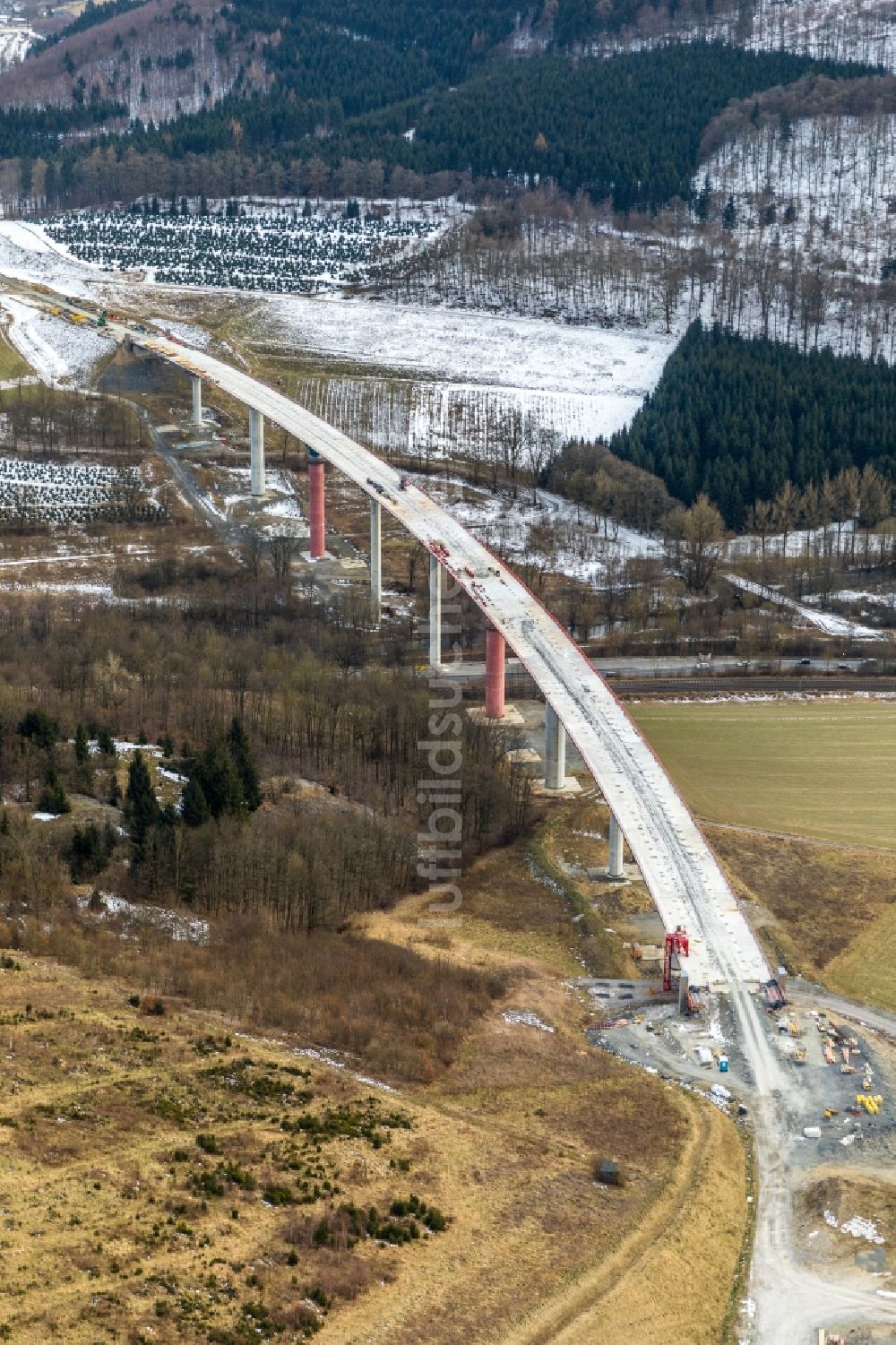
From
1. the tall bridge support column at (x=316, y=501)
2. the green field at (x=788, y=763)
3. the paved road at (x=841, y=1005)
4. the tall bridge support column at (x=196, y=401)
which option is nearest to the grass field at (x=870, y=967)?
the paved road at (x=841, y=1005)

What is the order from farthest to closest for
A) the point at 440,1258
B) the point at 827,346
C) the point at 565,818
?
1. the point at 827,346
2. the point at 565,818
3. the point at 440,1258

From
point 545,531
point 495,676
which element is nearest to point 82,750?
point 495,676

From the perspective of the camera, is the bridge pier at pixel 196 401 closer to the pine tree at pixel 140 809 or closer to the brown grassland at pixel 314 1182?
the pine tree at pixel 140 809

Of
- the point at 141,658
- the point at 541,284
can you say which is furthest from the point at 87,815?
the point at 541,284

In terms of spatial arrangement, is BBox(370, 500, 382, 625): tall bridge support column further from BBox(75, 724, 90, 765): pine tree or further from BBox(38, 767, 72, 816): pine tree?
BBox(38, 767, 72, 816): pine tree

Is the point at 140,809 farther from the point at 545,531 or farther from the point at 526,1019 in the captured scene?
the point at 545,531

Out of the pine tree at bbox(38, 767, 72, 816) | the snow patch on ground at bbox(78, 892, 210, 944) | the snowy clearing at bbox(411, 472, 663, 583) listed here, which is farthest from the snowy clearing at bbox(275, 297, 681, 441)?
the snow patch on ground at bbox(78, 892, 210, 944)

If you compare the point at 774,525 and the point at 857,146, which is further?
the point at 857,146

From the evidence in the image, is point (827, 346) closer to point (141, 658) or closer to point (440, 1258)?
point (141, 658)
